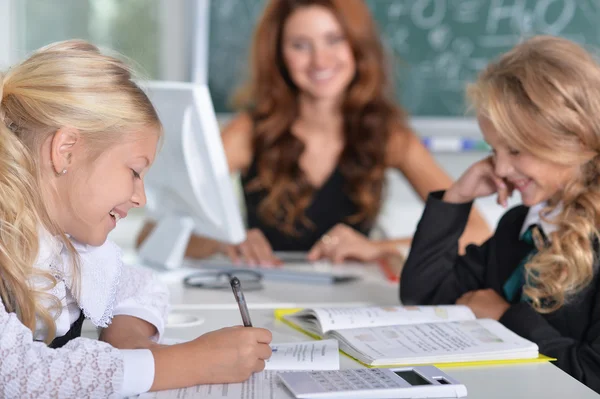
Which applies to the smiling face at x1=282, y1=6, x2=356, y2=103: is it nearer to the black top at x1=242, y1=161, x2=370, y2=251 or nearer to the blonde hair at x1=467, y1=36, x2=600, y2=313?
the black top at x1=242, y1=161, x2=370, y2=251

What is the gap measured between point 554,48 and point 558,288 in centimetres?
45

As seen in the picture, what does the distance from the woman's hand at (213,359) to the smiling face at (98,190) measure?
0.65 feet

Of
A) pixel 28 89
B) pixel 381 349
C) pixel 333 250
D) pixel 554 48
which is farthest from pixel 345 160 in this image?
pixel 28 89

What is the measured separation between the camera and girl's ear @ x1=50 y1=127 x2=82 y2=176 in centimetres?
104

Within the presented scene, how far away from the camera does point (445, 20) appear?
3.21 meters

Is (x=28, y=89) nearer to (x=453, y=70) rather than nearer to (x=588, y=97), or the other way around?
(x=588, y=97)

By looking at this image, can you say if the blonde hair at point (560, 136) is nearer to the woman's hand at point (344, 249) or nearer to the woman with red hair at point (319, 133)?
the woman's hand at point (344, 249)

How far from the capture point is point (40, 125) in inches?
41.3

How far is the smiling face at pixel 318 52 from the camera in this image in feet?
8.09

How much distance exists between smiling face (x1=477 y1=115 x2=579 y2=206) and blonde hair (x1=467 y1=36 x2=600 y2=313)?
2 centimetres

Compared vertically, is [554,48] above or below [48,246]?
above

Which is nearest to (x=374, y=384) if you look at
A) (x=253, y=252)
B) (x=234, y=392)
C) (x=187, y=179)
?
(x=234, y=392)

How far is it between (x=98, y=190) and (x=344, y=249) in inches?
42.9

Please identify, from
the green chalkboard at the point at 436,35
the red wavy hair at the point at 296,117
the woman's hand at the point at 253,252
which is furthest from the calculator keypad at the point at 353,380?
the green chalkboard at the point at 436,35
